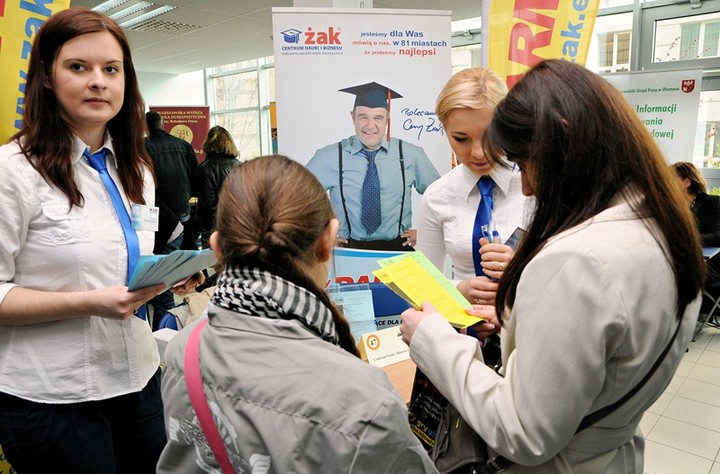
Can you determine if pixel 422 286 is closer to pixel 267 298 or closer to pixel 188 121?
pixel 267 298

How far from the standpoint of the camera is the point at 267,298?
2.58ft

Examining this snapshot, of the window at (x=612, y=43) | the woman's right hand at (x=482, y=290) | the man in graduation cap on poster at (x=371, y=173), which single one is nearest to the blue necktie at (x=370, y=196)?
the man in graduation cap on poster at (x=371, y=173)

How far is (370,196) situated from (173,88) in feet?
38.8

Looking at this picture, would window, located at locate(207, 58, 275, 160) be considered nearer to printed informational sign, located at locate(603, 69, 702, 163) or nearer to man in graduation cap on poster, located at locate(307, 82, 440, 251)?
printed informational sign, located at locate(603, 69, 702, 163)

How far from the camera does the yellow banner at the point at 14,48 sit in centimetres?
183

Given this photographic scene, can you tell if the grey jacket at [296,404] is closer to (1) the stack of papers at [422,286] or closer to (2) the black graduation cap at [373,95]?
(1) the stack of papers at [422,286]

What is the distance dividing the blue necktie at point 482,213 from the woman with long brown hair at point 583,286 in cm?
78

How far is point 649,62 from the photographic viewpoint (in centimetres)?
620

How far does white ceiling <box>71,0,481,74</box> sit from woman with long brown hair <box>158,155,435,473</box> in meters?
6.44

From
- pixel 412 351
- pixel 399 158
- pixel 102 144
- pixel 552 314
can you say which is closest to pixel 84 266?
pixel 102 144

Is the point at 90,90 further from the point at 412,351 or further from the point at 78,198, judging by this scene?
the point at 412,351

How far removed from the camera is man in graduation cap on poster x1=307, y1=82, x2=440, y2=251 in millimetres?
2748
